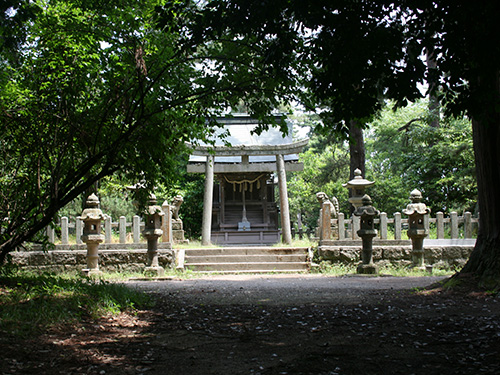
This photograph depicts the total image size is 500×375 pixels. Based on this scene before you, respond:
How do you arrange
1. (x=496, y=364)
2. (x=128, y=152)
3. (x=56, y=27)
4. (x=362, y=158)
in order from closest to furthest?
(x=496, y=364) → (x=56, y=27) → (x=128, y=152) → (x=362, y=158)

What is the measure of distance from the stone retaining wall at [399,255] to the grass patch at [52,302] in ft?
25.8

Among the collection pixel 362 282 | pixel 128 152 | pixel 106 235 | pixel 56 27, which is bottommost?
pixel 362 282

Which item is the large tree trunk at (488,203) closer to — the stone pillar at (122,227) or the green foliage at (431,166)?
the green foliage at (431,166)

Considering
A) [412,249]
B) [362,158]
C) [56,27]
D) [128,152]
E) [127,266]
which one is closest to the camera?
[56,27]

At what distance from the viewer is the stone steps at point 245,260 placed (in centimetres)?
1462

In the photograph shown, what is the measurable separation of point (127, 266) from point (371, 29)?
1142 cm

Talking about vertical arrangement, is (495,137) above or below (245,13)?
below

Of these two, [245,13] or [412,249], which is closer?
[245,13]

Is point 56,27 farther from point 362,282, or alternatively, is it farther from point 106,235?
point 106,235

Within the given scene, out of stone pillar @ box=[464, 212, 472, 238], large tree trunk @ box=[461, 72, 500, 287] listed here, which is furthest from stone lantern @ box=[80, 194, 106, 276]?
stone pillar @ box=[464, 212, 472, 238]

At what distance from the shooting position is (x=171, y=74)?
279 inches

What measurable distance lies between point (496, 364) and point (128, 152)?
533 cm

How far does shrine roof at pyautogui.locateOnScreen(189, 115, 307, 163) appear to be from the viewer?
18625mm

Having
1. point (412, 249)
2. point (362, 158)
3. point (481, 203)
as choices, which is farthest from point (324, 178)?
point (481, 203)
